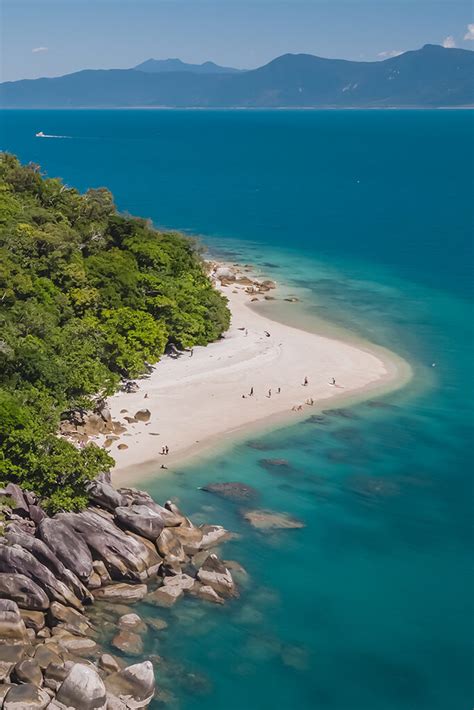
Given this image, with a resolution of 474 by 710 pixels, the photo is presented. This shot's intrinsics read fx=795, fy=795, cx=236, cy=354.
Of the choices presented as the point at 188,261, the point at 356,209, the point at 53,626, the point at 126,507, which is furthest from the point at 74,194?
the point at 356,209

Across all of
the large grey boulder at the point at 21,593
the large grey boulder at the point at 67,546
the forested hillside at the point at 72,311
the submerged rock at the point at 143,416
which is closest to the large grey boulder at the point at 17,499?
the forested hillside at the point at 72,311

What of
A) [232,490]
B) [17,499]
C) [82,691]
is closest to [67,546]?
[17,499]

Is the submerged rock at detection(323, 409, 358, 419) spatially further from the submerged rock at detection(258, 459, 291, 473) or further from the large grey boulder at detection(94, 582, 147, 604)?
the large grey boulder at detection(94, 582, 147, 604)

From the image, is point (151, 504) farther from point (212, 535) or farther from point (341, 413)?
point (341, 413)

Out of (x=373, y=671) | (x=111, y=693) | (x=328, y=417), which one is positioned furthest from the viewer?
(x=328, y=417)

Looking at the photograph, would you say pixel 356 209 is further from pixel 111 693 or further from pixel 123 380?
pixel 111 693

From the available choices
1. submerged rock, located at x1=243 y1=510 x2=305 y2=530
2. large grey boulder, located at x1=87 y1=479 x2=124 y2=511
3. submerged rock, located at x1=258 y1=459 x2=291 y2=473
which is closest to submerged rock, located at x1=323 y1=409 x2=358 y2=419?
submerged rock, located at x1=258 y1=459 x2=291 y2=473

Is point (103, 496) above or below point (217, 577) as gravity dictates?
above
